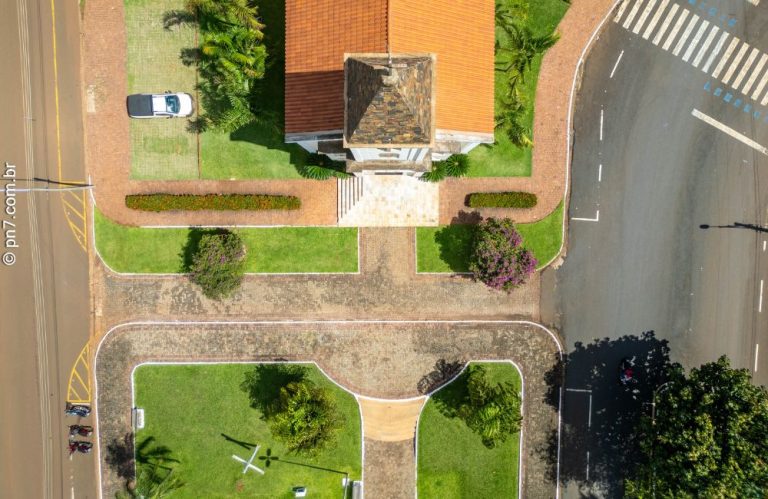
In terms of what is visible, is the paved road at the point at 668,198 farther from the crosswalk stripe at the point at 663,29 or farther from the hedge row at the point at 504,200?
the hedge row at the point at 504,200

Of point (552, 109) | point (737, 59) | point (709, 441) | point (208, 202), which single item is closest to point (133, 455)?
point (208, 202)

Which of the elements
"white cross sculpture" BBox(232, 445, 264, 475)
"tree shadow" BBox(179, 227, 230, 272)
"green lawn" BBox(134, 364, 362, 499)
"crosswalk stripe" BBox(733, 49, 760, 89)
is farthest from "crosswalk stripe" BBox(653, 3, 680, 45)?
"white cross sculpture" BBox(232, 445, 264, 475)

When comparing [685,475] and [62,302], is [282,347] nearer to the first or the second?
[62,302]

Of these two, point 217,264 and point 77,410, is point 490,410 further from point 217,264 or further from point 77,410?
point 77,410

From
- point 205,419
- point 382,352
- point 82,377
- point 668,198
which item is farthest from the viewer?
point 82,377

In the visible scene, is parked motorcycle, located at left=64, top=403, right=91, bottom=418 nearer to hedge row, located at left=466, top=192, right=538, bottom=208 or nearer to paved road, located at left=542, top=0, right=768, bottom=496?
hedge row, located at left=466, top=192, right=538, bottom=208
